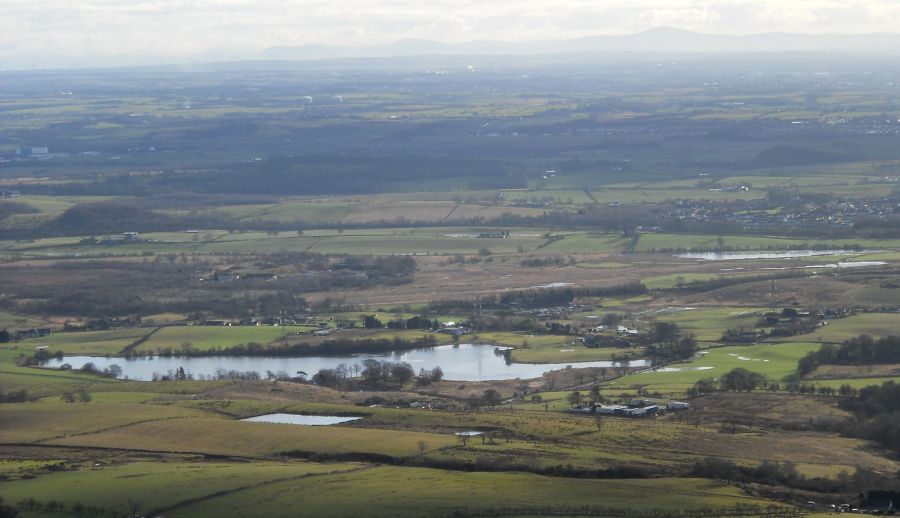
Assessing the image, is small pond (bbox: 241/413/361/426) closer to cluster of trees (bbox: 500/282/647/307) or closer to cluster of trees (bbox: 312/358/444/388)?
cluster of trees (bbox: 312/358/444/388)

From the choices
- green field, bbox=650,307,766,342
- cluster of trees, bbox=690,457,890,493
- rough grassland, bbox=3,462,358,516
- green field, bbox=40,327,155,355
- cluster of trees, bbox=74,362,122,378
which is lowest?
green field, bbox=650,307,766,342

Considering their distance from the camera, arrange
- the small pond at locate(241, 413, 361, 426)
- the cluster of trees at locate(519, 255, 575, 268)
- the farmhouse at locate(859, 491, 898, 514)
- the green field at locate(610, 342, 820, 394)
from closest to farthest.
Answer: the farmhouse at locate(859, 491, 898, 514)
the small pond at locate(241, 413, 361, 426)
the green field at locate(610, 342, 820, 394)
the cluster of trees at locate(519, 255, 575, 268)

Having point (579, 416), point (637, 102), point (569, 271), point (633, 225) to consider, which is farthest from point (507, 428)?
point (637, 102)

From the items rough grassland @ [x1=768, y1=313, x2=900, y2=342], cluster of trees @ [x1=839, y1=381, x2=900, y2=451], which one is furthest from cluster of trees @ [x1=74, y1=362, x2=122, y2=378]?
cluster of trees @ [x1=839, y1=381, x2=900, y2=451]

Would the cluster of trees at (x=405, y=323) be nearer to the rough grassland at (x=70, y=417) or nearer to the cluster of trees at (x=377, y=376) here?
the cluster of trees at (x=377, y=376)

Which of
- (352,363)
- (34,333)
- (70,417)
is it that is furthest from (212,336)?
(70,417)

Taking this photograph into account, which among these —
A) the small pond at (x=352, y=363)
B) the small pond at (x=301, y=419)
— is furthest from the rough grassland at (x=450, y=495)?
the small pond at (x=352, y=363)

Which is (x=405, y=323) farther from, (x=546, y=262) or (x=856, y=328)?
(x=546, y=262)

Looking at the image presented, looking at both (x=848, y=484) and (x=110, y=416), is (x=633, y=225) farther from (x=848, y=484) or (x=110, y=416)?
(x=848, y=484)
